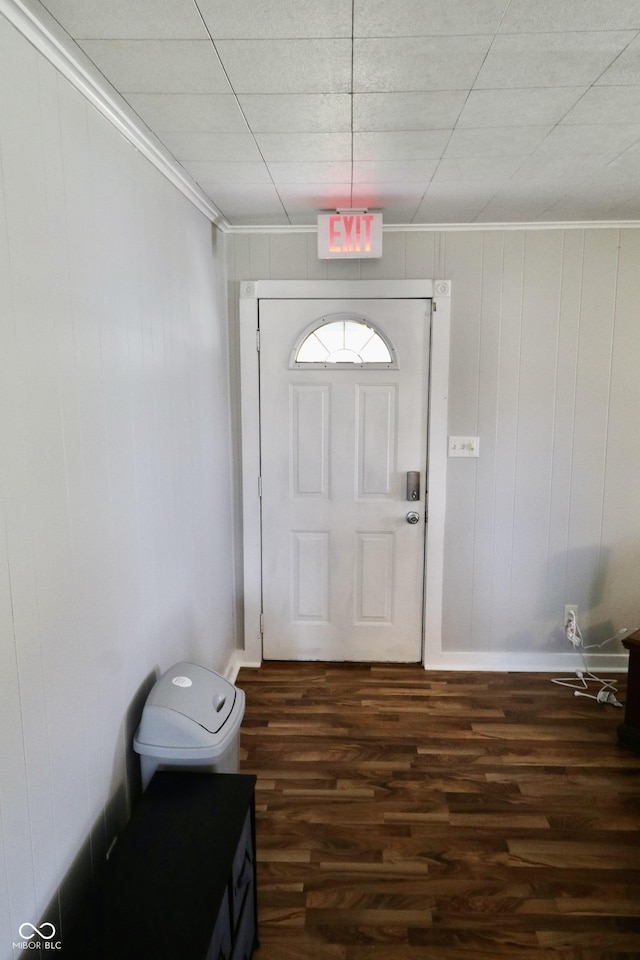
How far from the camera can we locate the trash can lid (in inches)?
66.1

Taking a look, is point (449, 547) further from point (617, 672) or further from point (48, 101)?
point (48, 101)

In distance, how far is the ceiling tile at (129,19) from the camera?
1192mm

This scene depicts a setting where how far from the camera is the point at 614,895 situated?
5.81 feet

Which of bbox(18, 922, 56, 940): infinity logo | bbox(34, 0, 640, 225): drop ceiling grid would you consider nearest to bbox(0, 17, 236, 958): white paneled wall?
bbox(18, 922, 56, 940): infinity logo

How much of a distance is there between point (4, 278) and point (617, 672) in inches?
135

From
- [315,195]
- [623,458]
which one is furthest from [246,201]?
[623,458]

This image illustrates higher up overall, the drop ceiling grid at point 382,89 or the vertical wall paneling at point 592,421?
the drop ceiling grid at point 382,89

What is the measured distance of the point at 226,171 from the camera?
7.09 ft

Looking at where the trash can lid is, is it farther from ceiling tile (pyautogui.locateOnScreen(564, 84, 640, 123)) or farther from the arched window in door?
ceiling tile (pyautogui.locateOnScreen(564, 84, 640, 123))

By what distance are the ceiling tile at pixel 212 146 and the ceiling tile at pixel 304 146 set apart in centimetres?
4

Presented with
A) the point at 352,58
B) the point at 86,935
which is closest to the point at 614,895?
the point at 86,935

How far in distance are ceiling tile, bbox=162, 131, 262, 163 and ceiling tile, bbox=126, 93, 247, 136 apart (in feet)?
0.14

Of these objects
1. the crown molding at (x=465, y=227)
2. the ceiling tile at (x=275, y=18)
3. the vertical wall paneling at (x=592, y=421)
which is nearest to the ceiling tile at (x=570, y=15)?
the ceiling tile at (x=275, y=18)

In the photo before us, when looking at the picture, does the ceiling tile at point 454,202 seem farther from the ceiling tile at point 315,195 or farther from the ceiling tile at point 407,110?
the ceiling tile at point 407,110
